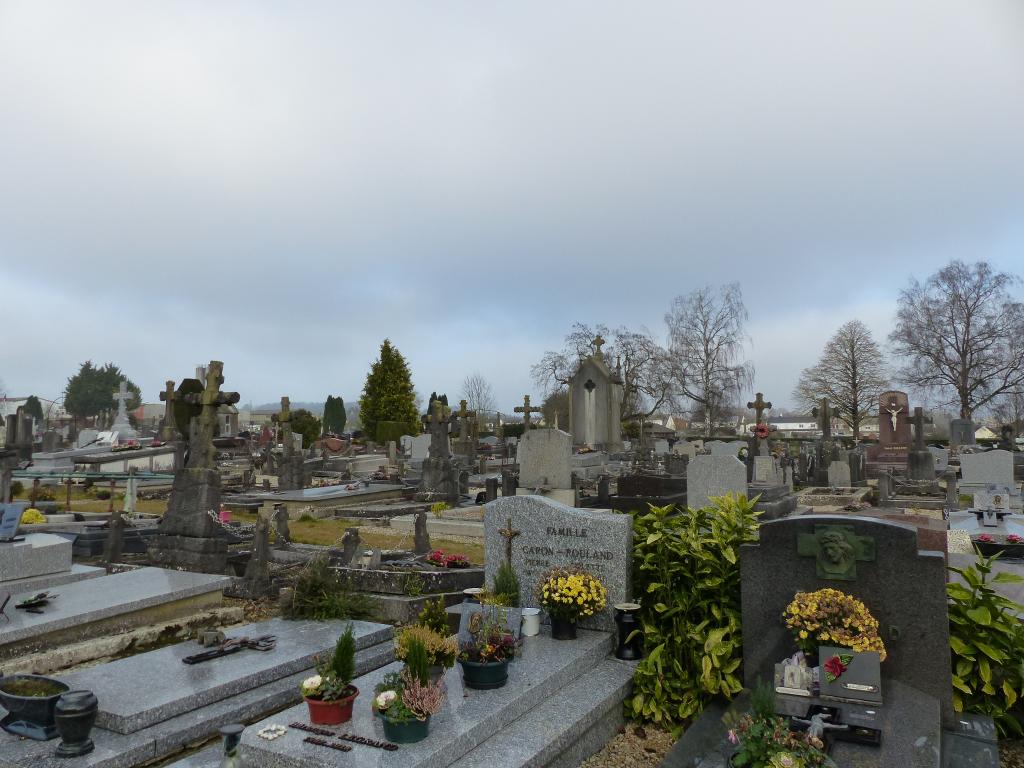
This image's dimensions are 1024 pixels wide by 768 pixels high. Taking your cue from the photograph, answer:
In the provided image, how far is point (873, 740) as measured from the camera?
13.2ft

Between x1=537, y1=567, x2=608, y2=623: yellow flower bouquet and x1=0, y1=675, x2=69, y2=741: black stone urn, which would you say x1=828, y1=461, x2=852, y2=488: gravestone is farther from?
x1=0, y1=675, x2=69, y2=741: black stone urn

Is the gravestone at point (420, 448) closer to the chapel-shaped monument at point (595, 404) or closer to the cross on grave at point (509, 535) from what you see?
the chapel-shaped monument at point (595, 404)

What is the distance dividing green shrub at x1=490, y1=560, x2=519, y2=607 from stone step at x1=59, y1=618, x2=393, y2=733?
1.22m

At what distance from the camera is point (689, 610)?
5.74m

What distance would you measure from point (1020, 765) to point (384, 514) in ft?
45.7

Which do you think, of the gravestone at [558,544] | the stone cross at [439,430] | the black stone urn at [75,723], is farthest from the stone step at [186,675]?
the stone cross at [439,430]

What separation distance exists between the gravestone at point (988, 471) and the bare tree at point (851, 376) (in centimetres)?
3021

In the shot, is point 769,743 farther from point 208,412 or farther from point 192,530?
point 208,412

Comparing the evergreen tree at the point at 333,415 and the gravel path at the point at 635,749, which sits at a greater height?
the evergreen tree at the point at 333,415

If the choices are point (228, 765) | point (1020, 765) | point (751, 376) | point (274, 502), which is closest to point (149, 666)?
point (228, 765)

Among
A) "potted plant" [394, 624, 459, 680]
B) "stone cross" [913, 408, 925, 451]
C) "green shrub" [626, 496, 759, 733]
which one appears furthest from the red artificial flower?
"stone cross" [913, 408, 925, 451]

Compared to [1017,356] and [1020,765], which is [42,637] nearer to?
[1020,765]

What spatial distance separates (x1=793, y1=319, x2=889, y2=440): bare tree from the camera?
4938 cm

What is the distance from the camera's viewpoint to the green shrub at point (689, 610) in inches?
209
